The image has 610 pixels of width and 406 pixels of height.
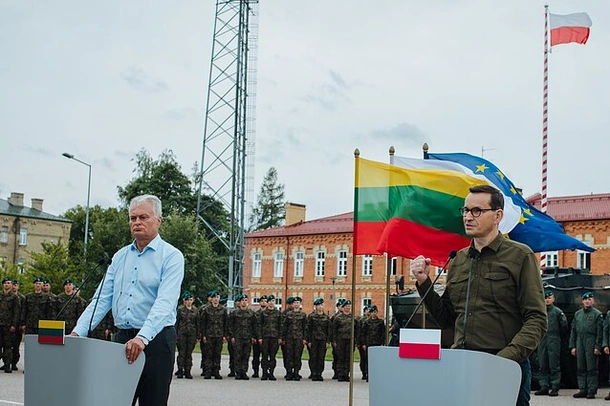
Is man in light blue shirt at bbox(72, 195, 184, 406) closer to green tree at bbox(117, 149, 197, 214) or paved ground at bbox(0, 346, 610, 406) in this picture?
paved ground at bbox(0, 346, 610, 406)

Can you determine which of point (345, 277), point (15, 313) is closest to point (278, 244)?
point (345, 277)

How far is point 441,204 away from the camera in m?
12.8

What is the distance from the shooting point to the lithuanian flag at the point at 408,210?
41.9 ft

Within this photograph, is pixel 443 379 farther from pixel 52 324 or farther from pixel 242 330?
pixel 242 330

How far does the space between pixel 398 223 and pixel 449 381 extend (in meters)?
8.31

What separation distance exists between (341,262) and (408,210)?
159ft

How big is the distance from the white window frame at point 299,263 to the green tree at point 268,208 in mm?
23432

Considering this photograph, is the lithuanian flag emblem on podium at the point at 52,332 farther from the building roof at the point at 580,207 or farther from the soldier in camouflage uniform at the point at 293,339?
the building roof at the point at 580,207

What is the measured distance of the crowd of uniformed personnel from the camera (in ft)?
70.3

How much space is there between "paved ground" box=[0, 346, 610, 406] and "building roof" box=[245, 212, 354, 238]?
40447mm

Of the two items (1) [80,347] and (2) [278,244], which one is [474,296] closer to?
(1) [80,347]

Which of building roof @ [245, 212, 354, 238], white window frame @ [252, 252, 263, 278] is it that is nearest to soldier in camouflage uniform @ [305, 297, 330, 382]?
building roof @ [245, 212, 354, 238]

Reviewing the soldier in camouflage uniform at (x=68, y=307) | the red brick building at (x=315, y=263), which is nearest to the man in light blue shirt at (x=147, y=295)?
the soldier in camouflage uniform at (x=68, y=307)

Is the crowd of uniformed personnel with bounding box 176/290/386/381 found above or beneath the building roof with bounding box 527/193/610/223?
beneath
